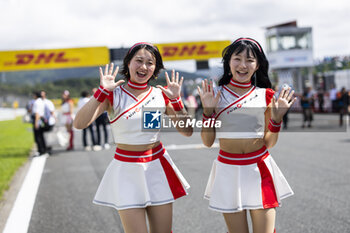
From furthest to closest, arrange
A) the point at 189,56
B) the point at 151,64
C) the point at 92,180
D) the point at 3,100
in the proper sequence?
the point at 3,100, the point at 189,56, the point at 92,180, the point at 151,64

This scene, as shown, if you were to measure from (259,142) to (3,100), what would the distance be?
248 ft

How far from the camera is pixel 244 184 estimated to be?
2818mm

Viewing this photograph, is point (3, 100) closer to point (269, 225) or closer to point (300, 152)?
point (300, 152)

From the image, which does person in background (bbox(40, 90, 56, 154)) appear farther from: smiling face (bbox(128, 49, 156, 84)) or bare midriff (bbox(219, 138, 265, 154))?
bare midriff (bbox(219, 138, 265, 154))

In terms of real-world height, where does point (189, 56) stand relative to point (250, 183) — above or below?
above

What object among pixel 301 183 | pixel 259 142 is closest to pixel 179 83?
pixel 259 142

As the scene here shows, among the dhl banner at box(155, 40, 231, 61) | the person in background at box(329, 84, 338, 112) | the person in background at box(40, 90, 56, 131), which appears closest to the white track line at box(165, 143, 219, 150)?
the person in background at box(40, 90, 56, 131)

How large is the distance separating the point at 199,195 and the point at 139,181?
3.30 metres

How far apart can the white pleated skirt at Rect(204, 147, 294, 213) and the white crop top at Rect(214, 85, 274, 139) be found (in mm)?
146

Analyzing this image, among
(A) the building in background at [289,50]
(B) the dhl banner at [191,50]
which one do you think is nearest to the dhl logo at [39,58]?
(B) the dhl banner at [191,50]

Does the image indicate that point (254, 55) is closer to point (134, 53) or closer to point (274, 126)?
point (274, 126)

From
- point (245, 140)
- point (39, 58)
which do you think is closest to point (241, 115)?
point (245, 140)

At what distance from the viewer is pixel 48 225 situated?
4836 millimetres

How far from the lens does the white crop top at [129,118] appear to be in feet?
9.46
